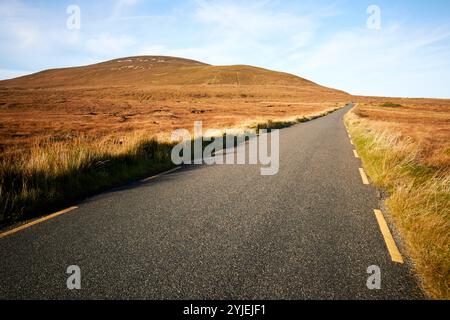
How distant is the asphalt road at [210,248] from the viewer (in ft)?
9.41

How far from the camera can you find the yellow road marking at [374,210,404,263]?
354 cm

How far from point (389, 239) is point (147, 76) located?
478 feet

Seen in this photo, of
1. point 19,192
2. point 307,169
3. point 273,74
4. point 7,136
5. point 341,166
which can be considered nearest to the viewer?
point 19,192

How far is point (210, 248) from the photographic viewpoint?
143 inches

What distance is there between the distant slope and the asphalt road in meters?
121

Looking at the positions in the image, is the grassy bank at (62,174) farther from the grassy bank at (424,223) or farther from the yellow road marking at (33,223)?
the grassy bank at (424,223)

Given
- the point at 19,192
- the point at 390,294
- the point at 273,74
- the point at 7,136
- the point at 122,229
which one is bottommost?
the point at 390,294

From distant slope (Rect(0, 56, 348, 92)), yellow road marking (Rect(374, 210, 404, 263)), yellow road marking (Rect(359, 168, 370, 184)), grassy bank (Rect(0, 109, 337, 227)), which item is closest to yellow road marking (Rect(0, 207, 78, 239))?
grassy bank (Rect(0, 109, 337, 227))

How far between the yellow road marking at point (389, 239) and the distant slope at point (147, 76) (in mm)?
122249

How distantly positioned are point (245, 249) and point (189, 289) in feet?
3.39

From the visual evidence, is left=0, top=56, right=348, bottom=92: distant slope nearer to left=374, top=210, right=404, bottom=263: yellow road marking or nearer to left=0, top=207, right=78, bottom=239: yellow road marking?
left=0, top=207, right=78, bottom=239: yellow road marking
